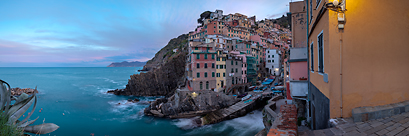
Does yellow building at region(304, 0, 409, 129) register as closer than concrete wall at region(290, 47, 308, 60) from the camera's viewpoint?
Yes

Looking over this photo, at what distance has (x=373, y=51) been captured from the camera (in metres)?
4.05

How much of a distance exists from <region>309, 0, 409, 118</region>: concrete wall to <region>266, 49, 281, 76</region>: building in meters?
55.3

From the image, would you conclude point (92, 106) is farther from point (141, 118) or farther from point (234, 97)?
point (234, 97)

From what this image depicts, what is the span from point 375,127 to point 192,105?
26.0m

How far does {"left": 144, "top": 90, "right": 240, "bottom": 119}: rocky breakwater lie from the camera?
92.2 ft

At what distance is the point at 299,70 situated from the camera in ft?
34.3

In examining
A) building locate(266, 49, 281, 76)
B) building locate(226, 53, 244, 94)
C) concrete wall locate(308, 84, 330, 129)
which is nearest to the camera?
concrete wall locate(308, 84, 330, 129)

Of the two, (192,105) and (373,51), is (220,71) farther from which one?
(373,51)

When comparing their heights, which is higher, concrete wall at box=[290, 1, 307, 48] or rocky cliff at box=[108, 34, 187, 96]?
concrete wall at box=[290, 1, 307, 48]

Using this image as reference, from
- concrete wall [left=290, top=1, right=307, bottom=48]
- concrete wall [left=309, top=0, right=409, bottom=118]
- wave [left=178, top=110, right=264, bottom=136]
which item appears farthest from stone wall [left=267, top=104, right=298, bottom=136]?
wave [left=178, top=110, right=264, bottom=136]

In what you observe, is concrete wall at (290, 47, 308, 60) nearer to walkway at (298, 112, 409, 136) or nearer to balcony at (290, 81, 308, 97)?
balcony at (290, 81, 308, 97)

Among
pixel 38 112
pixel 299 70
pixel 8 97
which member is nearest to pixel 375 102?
pixel 299 70

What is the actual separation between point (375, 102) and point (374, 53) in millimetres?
1164

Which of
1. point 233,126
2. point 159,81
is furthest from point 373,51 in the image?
point 159,81
